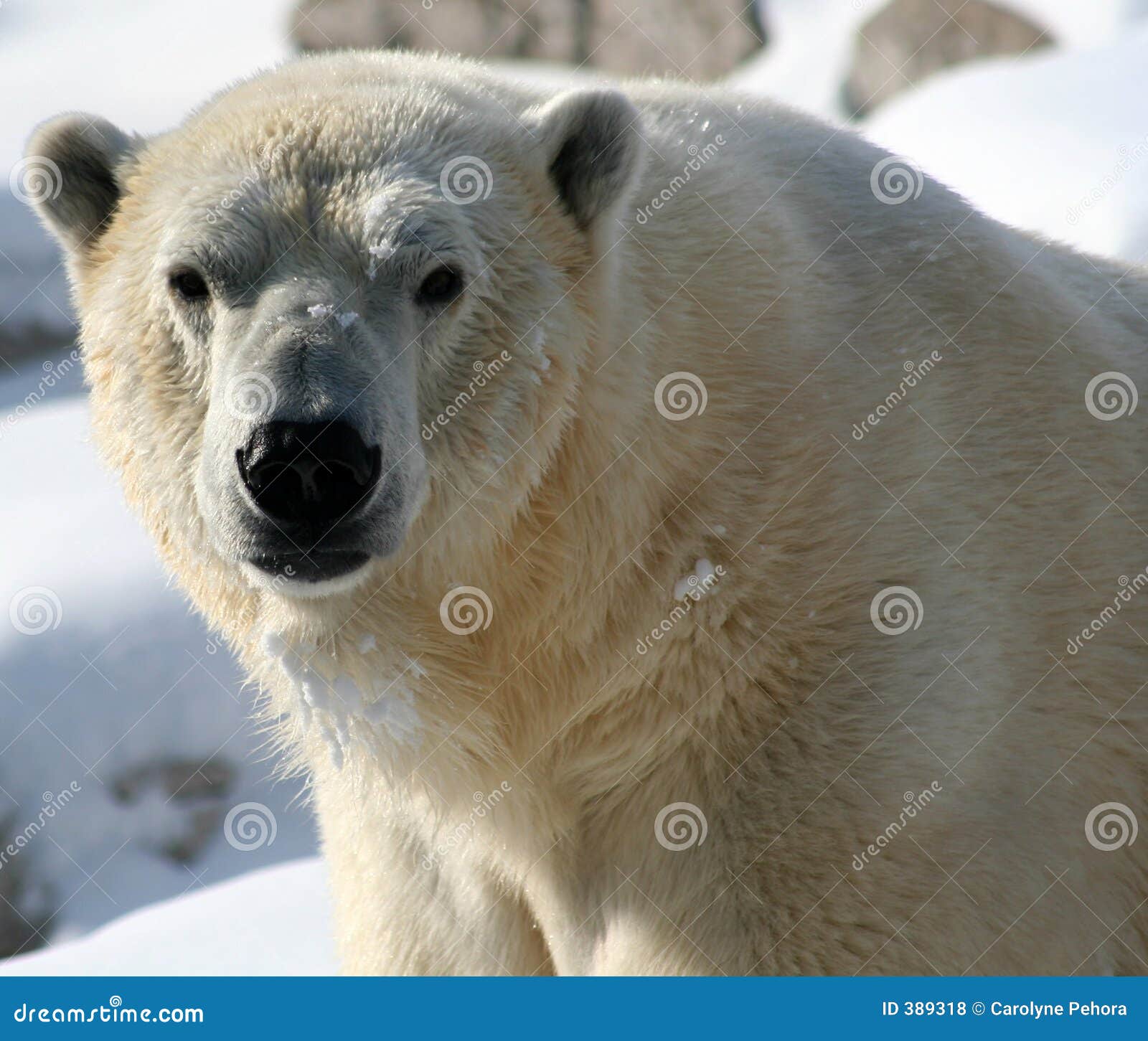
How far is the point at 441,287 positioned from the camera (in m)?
2.52

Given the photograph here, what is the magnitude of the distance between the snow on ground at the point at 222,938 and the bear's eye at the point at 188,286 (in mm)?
2198

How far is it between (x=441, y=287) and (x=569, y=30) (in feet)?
39.1

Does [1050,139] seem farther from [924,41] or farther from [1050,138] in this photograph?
[924,41]

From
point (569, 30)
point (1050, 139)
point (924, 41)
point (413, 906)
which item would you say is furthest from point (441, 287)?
point (569, 30)

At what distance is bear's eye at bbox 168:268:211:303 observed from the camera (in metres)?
2.50

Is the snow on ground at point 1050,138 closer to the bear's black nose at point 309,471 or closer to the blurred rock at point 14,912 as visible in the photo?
the bear's black nose at point 309,471

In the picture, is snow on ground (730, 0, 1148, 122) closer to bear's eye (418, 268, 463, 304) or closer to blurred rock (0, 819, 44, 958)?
blurred rock (0, 819, 44, 958)

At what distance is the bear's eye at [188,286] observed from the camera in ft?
8.21

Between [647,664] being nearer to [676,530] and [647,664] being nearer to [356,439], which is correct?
[676,530]

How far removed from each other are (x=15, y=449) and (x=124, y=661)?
2.73 m

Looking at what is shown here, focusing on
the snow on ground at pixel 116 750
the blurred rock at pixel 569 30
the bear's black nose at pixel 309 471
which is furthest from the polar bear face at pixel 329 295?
the blurred rock at pixel 569 30

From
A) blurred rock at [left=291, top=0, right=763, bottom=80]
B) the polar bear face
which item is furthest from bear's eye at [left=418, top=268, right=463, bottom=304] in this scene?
blurred rock at [left=291, top=0, right=763, bottom=80]

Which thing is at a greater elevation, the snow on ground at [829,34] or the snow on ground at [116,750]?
Answer: the snow on ground at [116,750]

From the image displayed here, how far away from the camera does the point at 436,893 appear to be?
324 centimetres
